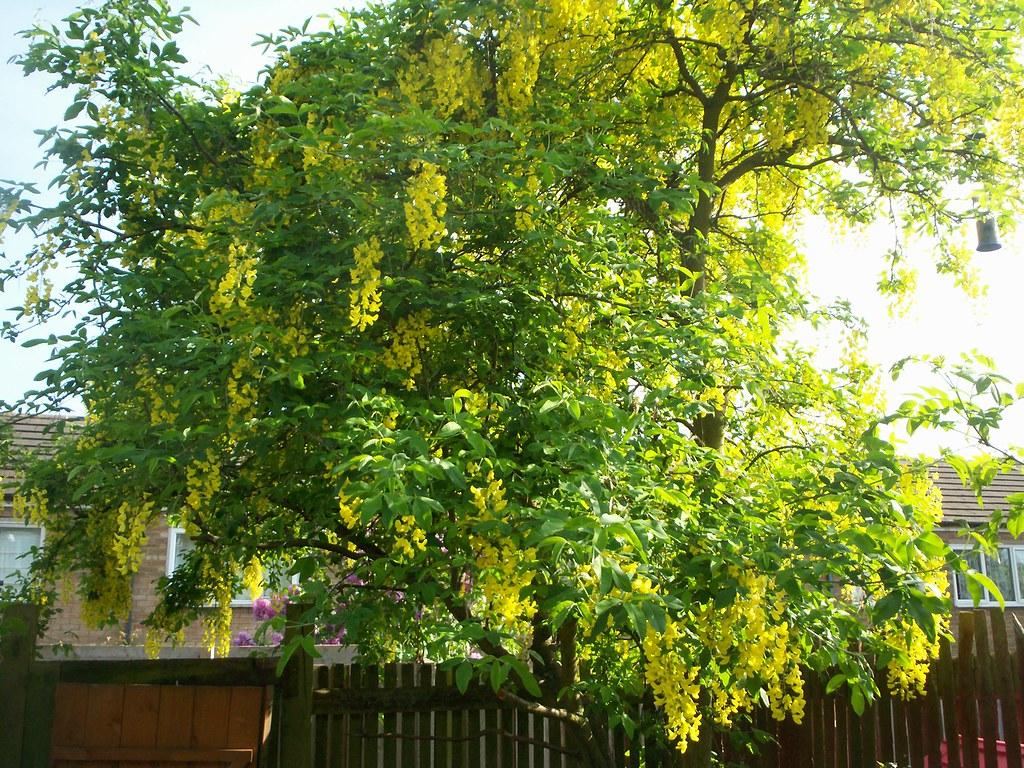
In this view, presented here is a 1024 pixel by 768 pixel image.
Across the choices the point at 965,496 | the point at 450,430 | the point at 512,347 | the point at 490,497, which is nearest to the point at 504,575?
the point at 490,497

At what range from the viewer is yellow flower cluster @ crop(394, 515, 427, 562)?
3334mm

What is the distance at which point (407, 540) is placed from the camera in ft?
11.2

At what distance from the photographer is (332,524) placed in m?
4.37

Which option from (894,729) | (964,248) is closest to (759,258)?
(964,248)

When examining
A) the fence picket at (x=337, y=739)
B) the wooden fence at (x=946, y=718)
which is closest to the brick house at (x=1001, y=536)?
the wooden fence at (x=946, y=718)

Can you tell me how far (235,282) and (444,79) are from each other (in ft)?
Result: 4.47

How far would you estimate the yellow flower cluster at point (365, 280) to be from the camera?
3793 millimetres

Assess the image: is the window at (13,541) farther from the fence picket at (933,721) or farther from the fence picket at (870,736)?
the fence picket at (933,721)

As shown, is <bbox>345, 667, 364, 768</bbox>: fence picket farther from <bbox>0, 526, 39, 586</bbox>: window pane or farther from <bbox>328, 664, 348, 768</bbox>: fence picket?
<bbox>0, 526, 39, 586</bbox>: window pane

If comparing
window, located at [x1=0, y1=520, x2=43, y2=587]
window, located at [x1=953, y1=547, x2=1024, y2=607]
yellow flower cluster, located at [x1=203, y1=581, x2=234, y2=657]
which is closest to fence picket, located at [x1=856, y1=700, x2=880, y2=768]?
yellow flower cluster, located at [x1=203, y1=581, x2=234, y2=657]

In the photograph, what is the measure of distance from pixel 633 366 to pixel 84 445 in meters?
2.48

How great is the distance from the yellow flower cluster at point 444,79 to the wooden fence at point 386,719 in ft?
9.42

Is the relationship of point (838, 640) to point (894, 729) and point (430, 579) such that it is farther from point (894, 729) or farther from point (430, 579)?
point (430, 579)

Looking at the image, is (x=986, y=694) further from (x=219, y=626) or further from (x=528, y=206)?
(x=219, y=626)
